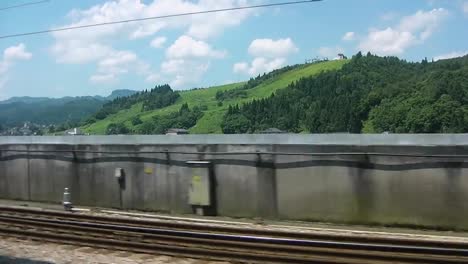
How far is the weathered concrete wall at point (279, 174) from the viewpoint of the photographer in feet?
41.5

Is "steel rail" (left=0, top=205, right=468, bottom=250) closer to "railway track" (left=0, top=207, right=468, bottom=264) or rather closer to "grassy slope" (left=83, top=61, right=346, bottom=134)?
"railway track" (left=0, top=207, right=468, bottom=264)

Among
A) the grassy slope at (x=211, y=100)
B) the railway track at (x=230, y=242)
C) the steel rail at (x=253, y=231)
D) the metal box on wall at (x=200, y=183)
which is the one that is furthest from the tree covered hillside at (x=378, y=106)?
the railway track at (x=230, y=242)

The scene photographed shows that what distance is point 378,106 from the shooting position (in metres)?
56.8

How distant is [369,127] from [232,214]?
39.8 meters

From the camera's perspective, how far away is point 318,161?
13945 millimetres

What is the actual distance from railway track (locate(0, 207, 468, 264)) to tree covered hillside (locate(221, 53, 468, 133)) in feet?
94.1

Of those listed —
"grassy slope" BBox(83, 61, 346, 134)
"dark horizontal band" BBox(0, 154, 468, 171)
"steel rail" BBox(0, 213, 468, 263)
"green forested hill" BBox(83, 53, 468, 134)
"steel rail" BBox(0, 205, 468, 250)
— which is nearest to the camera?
"steel rail" BBox(0, 213, 468, 263)

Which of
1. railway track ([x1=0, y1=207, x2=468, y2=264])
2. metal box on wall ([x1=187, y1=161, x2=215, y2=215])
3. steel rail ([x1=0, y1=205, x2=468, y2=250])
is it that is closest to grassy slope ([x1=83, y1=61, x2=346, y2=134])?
metal box on wall ([x1=187, y1=161, x2=215, y2=215])

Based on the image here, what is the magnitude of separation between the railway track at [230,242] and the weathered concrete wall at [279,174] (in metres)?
2.62

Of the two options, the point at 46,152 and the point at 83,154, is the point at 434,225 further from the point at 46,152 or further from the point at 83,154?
the point at 46,152

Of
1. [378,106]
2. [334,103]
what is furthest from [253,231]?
[334,103]

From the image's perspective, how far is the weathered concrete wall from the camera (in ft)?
41.5

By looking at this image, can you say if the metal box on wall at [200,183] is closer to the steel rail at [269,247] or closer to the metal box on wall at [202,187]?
the metal box on wall at [202,187]

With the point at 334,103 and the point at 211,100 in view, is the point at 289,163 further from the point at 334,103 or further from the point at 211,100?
the point at 211,100
